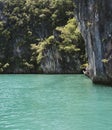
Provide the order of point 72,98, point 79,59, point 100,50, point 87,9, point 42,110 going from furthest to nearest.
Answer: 1. point 79,59
2. point 87,9
3. point 100,50
4. point 72,98
5. point 42,110

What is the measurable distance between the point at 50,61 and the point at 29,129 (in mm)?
50926

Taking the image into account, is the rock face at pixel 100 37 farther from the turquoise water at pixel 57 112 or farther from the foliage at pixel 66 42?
the foliage at pixel 66 42

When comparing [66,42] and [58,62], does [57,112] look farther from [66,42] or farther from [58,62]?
[66,42]

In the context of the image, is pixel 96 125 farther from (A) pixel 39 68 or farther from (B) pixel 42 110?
(A) pixel 39 68

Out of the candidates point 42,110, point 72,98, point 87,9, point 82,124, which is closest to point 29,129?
point 82,124

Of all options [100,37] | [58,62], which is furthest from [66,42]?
[100,37]

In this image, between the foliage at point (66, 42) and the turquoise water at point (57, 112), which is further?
the foliage at point (66, 42)

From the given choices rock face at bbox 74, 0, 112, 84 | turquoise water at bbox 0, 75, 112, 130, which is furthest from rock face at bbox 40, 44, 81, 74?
turquoise water at bbox 0, 75, 112, 130

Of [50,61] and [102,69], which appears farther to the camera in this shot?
[50,61]

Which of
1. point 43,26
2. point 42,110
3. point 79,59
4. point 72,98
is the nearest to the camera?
point 42,110

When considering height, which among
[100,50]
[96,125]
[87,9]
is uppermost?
[87,9]

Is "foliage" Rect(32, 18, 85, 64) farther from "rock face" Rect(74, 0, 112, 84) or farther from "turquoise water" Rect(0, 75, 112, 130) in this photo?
"turquoise water" Rect(0, 75, 112, 130)

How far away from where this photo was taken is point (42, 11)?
253 ft

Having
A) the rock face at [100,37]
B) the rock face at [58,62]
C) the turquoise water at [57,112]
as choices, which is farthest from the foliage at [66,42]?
the turquoise water at [57,112]
